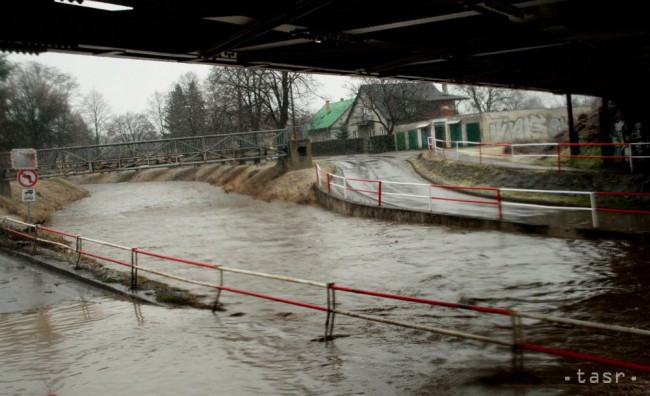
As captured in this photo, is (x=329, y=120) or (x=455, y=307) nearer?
(x=455, y=307)

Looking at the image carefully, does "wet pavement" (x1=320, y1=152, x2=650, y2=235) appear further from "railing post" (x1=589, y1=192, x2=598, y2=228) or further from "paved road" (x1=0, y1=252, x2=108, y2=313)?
"paved road" (x1=0, y1=252, x2=108, y2=313)

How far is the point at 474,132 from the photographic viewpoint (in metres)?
55.5

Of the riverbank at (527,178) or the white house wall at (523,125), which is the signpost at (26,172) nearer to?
the riverbank at (527,178)

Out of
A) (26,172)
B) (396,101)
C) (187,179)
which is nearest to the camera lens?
(26,172)

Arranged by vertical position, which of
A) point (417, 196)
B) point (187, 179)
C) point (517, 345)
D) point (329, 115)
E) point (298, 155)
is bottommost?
point (517, 345)

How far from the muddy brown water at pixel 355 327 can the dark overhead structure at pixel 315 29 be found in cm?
458

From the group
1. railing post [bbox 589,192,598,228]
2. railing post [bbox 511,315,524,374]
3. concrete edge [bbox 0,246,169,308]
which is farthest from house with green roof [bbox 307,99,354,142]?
railing post [bbox 511,315,524,374]

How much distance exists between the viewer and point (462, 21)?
33.0 feet

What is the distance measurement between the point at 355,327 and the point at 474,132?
48.6 metres

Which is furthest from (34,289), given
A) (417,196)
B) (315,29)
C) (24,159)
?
(417,196)

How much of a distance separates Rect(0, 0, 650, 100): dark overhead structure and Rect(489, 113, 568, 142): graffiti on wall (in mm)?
40917

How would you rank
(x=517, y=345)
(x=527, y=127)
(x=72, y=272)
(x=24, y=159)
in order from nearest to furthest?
(x=517, y=345)
(x=72, y=272)
(x=24, y=159)
(x=527, y=127)

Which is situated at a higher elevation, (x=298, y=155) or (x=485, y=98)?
(x=485, y=98)

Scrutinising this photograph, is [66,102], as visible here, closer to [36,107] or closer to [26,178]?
[36,107]
